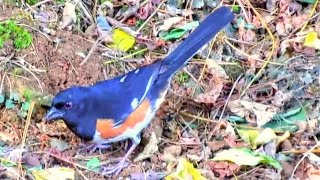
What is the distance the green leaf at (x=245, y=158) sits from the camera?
15.7 ft

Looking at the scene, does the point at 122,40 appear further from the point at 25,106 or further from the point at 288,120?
the point at 288,120

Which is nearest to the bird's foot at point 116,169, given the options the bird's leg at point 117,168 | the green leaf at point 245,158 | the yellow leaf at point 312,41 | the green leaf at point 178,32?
the bird's leg at point 117,168

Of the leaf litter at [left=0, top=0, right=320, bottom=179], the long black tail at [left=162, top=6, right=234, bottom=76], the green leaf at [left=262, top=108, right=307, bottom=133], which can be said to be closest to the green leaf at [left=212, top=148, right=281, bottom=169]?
the leaf litter at [left=0, top=0, right=320, bottom=179]

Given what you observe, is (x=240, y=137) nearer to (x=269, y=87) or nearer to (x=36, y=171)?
(x=269, y=87)

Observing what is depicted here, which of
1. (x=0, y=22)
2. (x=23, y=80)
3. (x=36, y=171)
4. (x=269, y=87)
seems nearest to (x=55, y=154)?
(x=36, y=171)

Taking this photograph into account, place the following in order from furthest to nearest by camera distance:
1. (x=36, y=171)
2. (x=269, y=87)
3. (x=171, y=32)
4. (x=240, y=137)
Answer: (x=171, y=32) < (x=269, y=87) < (x=240, y=137) < (x=36, y=171)

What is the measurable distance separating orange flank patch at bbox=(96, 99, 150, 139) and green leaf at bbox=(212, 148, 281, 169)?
1.65 feet

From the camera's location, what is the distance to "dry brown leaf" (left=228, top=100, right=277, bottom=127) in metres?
5.17

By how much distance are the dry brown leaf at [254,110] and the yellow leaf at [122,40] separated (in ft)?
2.93

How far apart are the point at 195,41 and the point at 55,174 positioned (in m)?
1.18

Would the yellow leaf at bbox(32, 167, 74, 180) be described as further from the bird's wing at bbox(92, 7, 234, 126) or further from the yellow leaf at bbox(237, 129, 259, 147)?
the yellow leaf at bbox(237, 129, 259, 147)

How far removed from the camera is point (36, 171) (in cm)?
473

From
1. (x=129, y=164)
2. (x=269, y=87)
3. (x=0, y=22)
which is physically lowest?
(x=129, y=164)

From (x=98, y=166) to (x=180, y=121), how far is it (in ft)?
2.07
